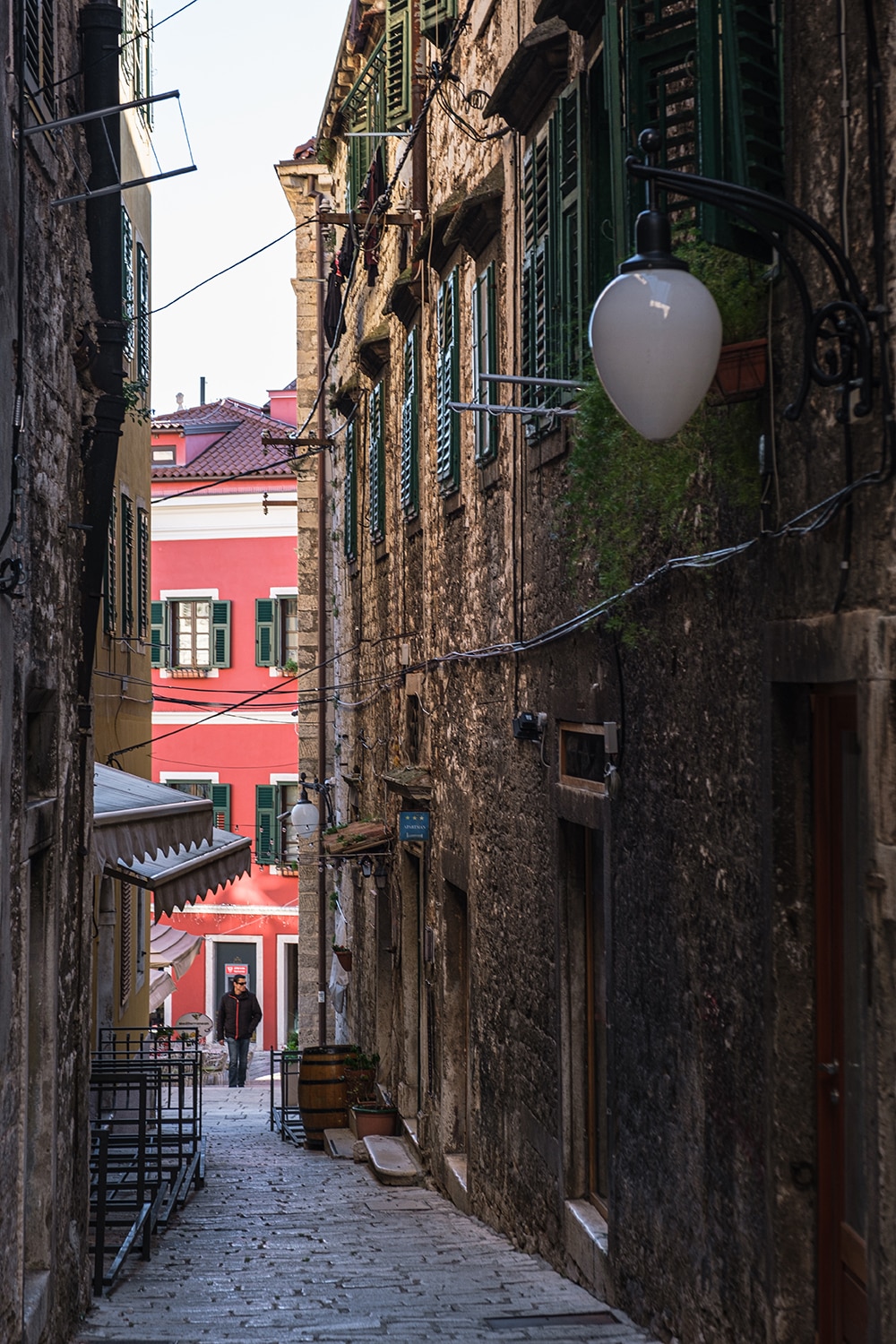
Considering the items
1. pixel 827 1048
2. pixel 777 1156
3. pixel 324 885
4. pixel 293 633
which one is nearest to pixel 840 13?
pixel 827 1048

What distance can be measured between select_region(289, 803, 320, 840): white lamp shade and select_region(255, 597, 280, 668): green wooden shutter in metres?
12.2

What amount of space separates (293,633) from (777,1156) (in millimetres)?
28002

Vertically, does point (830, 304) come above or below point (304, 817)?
above

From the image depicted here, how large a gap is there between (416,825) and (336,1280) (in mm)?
5019

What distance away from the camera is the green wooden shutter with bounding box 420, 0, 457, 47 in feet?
35.9

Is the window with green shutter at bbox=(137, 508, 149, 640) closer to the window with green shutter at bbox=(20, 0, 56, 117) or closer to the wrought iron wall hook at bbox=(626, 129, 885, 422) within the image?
the window with green shutter at bbox=(20, 0, 56, 117)

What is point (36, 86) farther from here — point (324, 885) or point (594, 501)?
point (324, 885)

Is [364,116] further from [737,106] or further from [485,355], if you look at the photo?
[737,106]

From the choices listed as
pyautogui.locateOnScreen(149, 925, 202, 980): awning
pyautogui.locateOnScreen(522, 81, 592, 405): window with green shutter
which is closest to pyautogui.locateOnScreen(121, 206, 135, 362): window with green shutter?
pyautogui.locateOnScreen(522, 81, 592, 405): window with green shutter

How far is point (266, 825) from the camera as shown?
3181 centimetres

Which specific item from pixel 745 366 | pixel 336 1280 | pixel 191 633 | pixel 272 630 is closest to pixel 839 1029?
pixel 745 366

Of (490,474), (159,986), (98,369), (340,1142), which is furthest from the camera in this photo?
(159,986)

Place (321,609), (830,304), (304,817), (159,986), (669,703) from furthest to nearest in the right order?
(159,986) → (321,609) → (304,817) → (669,703) → (830,304)

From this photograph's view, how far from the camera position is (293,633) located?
32.2 meters
